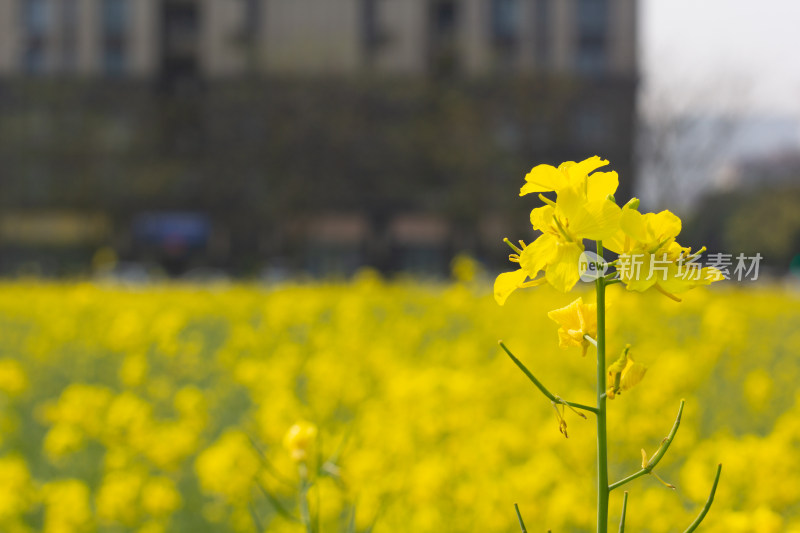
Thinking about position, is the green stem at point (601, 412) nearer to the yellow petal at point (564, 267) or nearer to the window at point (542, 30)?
the yellow petal at point (564, 267)

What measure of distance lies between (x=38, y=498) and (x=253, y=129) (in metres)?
25.1

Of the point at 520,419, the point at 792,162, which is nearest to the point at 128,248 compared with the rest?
the point at 792,162

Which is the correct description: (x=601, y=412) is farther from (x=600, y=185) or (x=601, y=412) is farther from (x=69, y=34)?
(x=69, y=34)

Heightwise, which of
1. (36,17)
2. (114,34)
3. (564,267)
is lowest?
(114,34)

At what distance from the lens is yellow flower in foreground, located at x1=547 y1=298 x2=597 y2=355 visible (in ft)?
2.48

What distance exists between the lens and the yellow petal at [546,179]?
0.72 metres

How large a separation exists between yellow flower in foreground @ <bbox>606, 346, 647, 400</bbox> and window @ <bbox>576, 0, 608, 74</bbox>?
31205 mm

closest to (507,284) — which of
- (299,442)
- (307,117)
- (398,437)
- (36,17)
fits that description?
(299,442)

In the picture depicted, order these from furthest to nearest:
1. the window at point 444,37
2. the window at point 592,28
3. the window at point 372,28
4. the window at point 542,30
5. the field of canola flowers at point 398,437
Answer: the window at point 592,28, the window at point 542,30, the window at point 372,28, the window at point 444,37, the field of canola flowers at point 398,437

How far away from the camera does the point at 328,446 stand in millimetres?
2154

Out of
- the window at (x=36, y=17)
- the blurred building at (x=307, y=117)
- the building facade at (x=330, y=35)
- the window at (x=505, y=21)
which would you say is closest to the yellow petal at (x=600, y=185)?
the blurred building at (x=307, y=117)

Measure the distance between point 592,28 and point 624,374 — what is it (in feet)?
104

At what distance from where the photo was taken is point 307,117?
25.8 m

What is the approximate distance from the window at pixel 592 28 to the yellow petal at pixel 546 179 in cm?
3118
